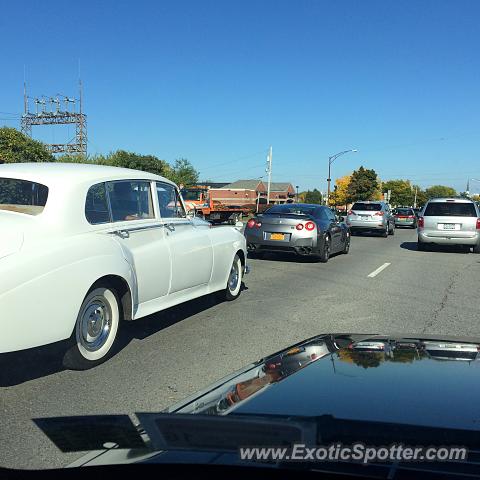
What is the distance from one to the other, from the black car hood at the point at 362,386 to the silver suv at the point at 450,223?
1463 centimetres

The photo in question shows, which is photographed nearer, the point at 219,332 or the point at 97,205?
the point at 97,205

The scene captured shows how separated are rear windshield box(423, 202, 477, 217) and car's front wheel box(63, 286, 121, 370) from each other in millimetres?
14206

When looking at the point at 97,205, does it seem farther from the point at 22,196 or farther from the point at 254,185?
the point at 254,185

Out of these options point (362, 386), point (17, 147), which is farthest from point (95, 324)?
point (17, 147)

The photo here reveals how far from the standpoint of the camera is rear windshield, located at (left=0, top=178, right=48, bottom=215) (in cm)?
463

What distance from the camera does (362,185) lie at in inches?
4011

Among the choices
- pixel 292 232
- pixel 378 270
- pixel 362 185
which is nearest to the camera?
pixel 378 270

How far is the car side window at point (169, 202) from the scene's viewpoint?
20.3ft

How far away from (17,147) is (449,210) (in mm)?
35079

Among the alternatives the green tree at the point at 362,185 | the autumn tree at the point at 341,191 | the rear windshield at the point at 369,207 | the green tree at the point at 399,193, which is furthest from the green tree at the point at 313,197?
the rear windshield at the point at 369,207

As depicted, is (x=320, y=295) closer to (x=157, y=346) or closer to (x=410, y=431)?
(x=157, y=346)

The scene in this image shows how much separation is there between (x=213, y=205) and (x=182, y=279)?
25154 millimetres

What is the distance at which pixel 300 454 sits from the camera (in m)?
1.67

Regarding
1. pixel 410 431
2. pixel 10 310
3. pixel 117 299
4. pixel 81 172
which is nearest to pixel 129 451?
pixel 410 431
